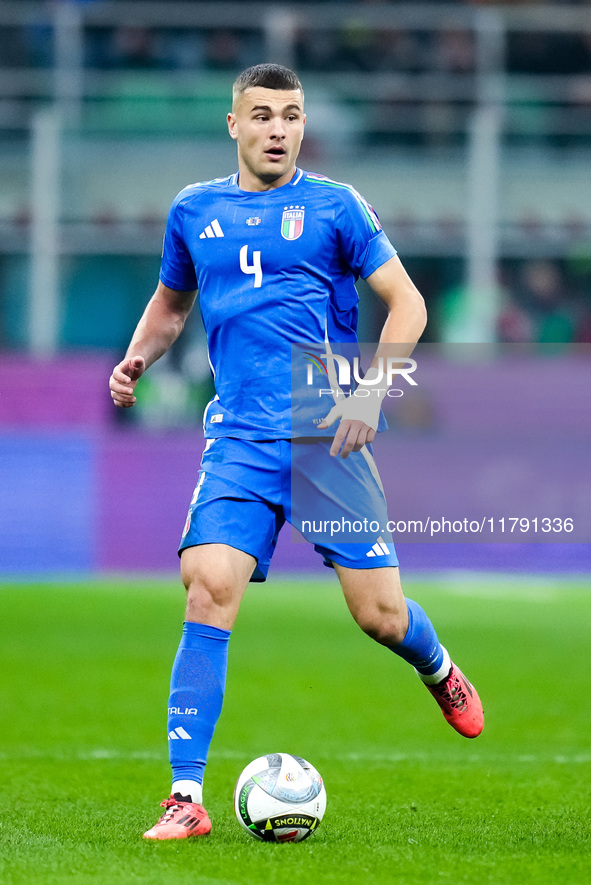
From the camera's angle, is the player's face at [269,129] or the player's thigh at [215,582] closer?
the player's thigh at [215,582]

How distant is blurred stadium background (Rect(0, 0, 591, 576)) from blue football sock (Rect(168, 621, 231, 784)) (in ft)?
31.8

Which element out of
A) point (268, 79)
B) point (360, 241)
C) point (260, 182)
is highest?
point (268, 79)

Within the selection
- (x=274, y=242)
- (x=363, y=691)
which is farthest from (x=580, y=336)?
(x=274, y=242)

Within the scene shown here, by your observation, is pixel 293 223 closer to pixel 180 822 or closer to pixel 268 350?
pixel 268 350

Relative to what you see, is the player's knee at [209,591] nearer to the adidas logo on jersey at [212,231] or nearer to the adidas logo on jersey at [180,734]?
the adidas logo on jersey at [180,734]

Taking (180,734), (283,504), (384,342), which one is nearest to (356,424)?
(384,342)

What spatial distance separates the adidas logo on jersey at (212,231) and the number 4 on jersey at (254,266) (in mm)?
100

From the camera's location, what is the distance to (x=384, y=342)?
13.2 feet

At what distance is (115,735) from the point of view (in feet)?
20.1

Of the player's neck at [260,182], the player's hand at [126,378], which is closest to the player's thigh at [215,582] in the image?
the player's hand at [126,378]

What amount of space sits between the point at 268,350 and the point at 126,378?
44 centimetres

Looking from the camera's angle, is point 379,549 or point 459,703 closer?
point 379,549

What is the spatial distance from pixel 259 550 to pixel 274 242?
94cm

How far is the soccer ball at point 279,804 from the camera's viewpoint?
387 cm
